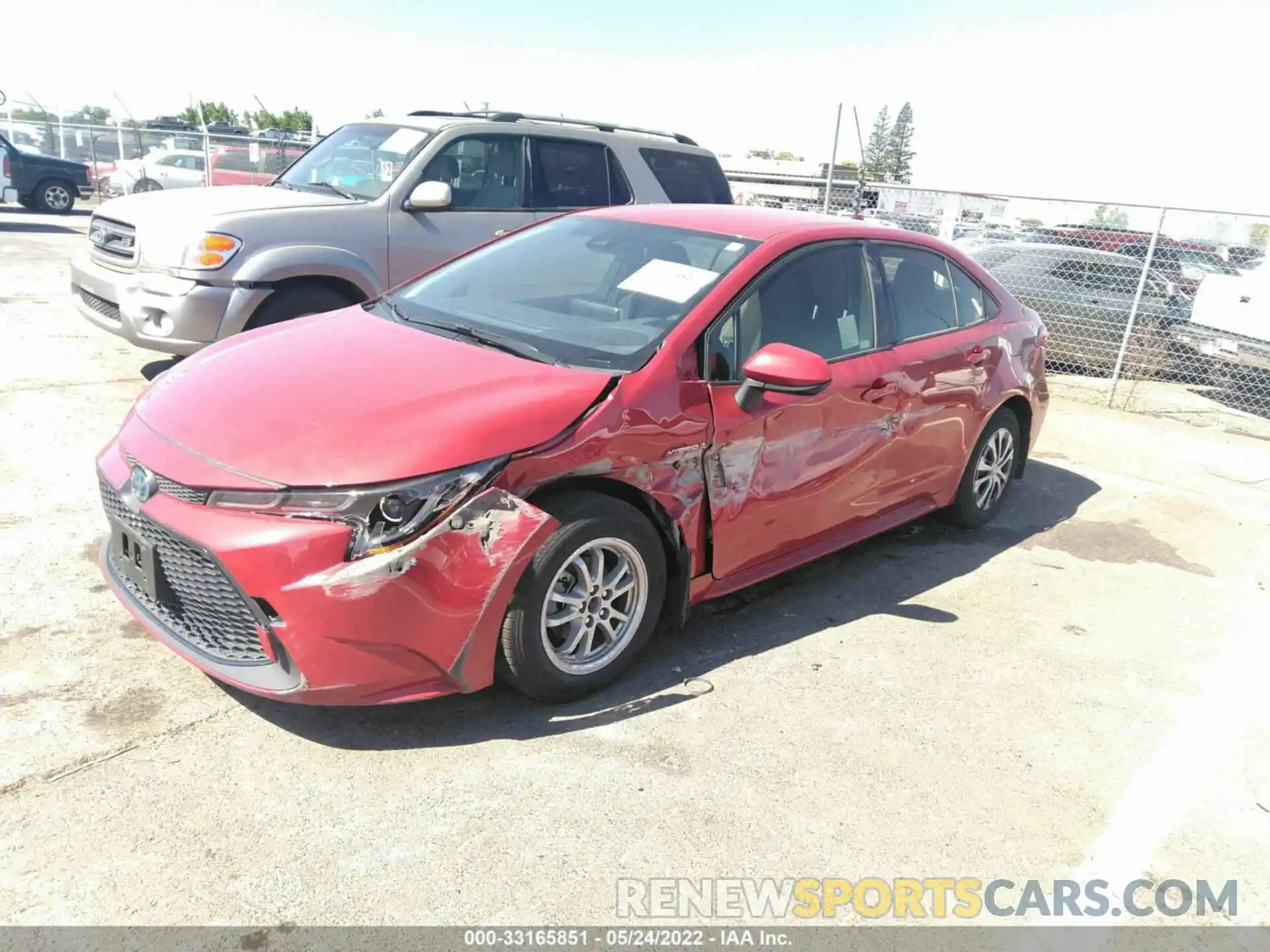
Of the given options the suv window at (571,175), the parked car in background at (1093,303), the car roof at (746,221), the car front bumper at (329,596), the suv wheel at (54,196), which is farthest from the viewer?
the suv wheel at (54,196)

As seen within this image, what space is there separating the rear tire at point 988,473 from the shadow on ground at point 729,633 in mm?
119

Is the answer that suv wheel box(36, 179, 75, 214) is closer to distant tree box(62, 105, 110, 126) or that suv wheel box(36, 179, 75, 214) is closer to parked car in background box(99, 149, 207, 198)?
parked car in background box(99, 149, 207, 198)

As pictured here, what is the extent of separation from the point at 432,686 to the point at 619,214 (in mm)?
2454

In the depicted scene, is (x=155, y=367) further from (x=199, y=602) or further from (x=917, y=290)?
(x=917, y=290)

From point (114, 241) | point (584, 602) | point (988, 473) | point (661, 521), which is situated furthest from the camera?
point (114, 241)

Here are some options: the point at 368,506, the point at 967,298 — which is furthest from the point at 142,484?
the point at 967,298

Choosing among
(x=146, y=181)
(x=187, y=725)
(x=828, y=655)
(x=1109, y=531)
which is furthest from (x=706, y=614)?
(x=146, y=181)

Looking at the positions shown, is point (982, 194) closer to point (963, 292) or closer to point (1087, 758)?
point (963, 292)

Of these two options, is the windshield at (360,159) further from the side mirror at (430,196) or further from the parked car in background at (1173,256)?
the parked car in background at (1173,256)

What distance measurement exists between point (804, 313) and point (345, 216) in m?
3.61

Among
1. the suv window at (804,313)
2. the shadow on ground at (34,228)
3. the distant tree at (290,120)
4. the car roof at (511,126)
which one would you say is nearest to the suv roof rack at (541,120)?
the car roof at (511,126)

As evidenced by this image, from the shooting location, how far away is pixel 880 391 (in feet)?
13.8

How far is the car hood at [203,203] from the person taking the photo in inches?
236

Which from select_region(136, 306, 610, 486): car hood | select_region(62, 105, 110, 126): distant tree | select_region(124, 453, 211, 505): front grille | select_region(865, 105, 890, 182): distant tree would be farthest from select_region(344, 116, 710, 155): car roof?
select_region(865, 105, 890, 182): distant tree
